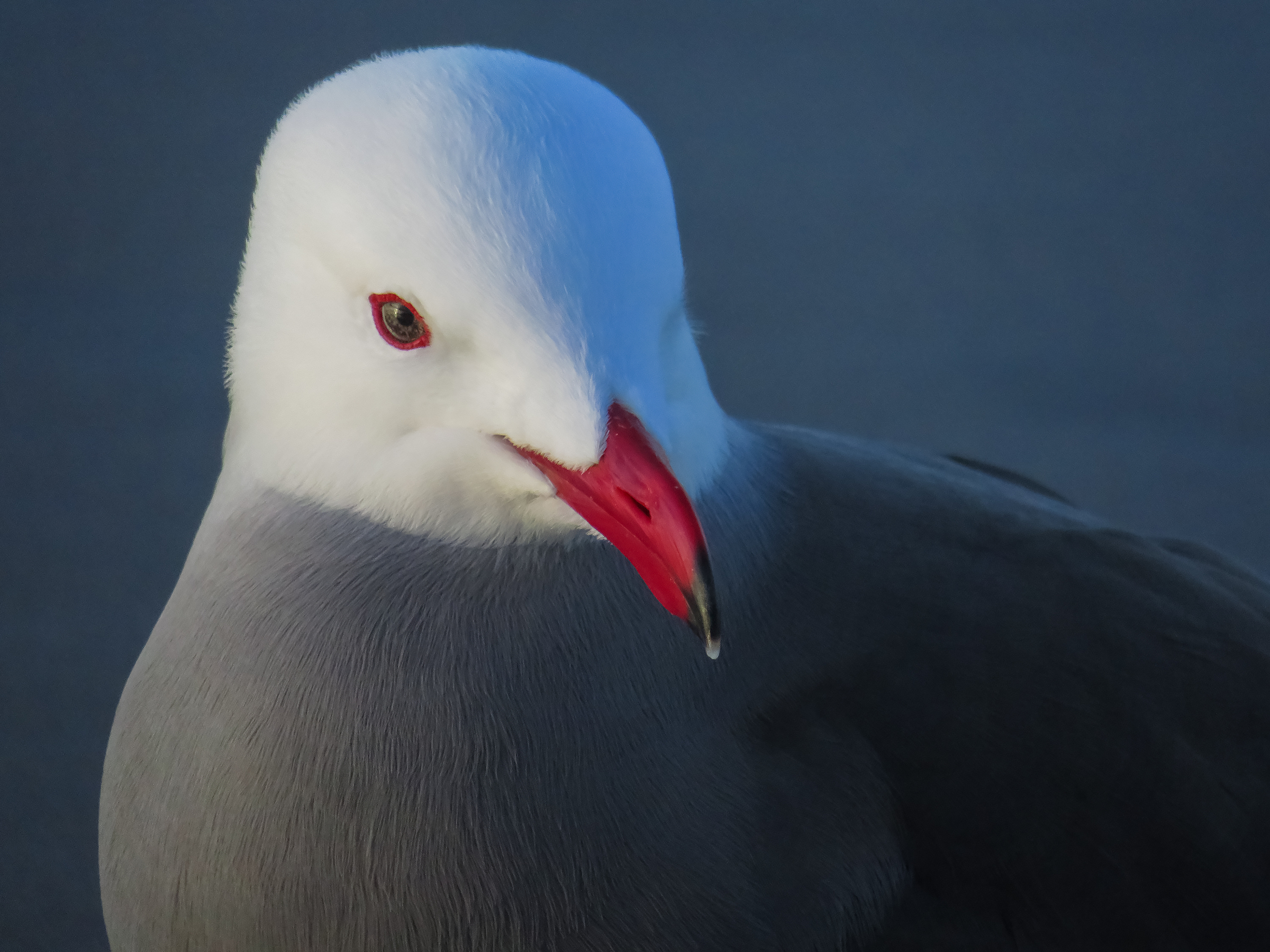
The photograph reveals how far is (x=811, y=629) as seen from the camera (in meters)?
0.78

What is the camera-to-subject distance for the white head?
0.59 metres

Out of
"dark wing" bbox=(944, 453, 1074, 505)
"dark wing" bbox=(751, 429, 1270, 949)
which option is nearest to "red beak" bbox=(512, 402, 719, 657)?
"dark wing" bbox=(751, 429, 1270, 949)

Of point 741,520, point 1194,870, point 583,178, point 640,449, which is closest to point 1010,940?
point 1194,870

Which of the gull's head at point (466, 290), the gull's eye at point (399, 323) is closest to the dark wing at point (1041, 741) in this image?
the gull's head at point (466, 290)

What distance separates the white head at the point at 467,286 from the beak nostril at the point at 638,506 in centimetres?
2

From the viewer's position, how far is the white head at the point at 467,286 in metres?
0.59

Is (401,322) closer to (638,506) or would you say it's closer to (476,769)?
(638,506)

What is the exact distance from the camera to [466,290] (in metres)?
0.59

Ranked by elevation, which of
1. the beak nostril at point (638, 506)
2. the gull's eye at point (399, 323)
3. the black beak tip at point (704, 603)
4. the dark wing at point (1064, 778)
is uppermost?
the gull's eye at point (399, 323)

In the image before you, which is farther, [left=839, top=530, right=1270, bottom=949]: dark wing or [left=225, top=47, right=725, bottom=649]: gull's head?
[left=839, top=530, right=1270, bottom=949]: dark wing

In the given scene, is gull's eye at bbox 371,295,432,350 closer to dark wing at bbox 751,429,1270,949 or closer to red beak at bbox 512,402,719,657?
red beak at bbox 512,402,719,657

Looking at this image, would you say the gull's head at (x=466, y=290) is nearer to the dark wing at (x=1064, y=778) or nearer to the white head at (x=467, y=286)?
the white head at (x=467, y=286)

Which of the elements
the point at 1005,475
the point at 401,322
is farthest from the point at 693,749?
the point at 1005,475

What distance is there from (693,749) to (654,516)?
0.22 metres
